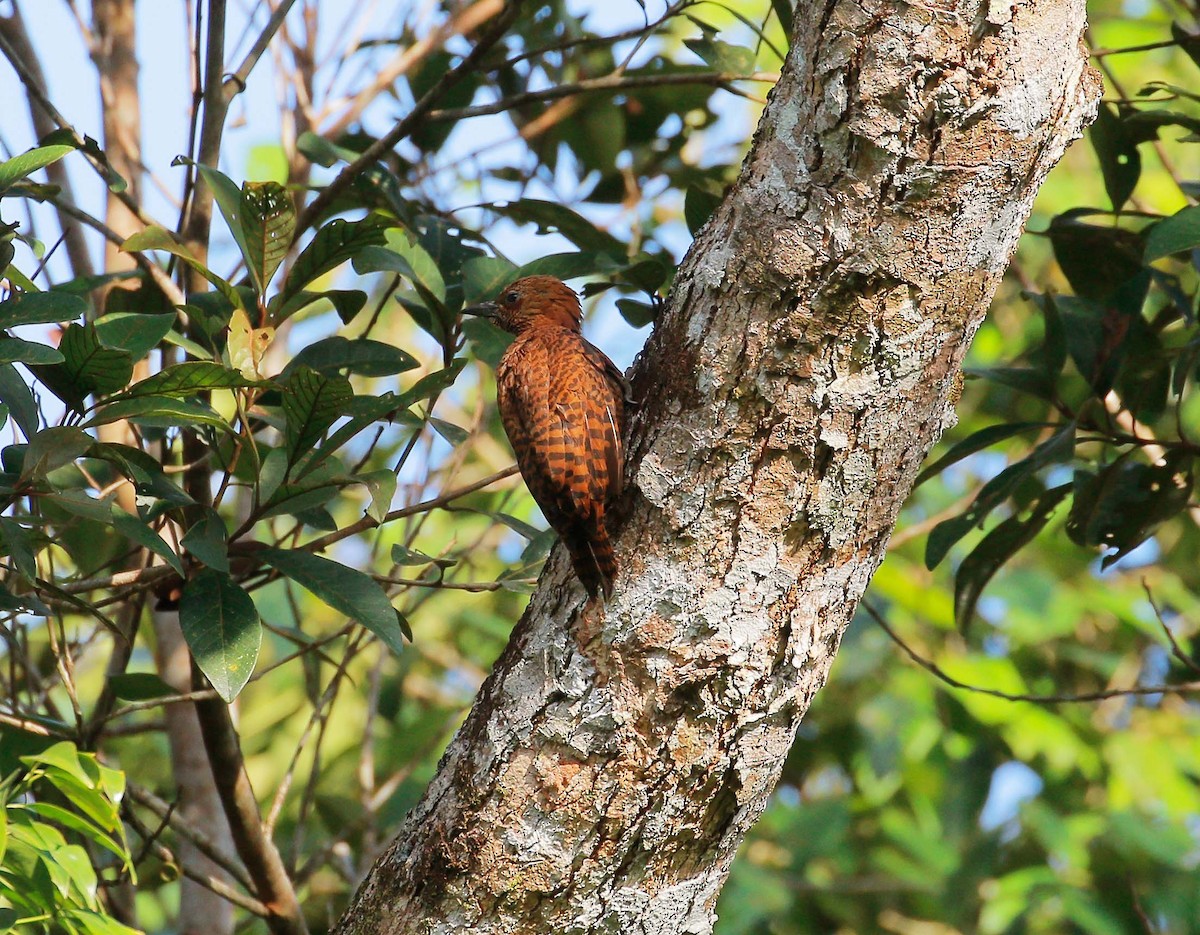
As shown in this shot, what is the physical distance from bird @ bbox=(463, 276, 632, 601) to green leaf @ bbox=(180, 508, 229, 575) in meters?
0.57

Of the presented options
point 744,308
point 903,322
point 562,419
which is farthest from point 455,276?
point 903,322

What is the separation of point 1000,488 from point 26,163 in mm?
2105

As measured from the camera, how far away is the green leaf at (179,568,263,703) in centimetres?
211

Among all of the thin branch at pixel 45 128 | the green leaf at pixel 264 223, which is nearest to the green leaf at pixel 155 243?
the green leaf at pixel 264 223

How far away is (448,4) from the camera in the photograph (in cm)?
411

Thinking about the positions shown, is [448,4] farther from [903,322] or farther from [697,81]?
[903,322]

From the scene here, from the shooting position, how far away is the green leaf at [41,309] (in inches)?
78.4

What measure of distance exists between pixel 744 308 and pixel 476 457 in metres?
4.00

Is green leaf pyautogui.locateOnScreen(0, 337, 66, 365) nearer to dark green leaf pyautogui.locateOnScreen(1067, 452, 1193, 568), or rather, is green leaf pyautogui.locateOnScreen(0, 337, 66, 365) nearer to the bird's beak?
the bird's beak

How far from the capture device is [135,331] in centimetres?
215

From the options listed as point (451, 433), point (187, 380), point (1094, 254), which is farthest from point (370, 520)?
point (1094, 254)

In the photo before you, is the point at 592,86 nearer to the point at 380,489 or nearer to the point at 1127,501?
the point at 380,489

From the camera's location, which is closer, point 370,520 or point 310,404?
point 310,404

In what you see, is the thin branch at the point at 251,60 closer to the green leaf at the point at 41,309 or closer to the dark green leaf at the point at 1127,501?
the green leaf at the point at 41,309
